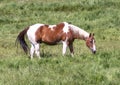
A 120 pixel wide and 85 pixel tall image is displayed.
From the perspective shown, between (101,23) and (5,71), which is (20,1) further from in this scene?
(5,71)

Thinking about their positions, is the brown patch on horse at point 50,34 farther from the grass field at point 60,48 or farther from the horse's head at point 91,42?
the horse's head at point 91,42

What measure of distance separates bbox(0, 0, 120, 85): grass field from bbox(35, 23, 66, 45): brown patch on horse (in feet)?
1.97

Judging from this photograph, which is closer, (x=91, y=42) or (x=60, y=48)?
(x=91, y=42)

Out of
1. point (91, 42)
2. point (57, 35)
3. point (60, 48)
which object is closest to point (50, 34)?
point (57, 35)

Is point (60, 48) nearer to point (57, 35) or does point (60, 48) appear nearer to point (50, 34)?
point (50, 34)

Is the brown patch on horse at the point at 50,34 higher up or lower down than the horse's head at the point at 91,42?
higher up

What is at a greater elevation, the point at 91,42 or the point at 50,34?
the point at 50,34

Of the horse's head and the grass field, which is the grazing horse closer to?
the horse's head

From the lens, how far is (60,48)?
59.6 ft

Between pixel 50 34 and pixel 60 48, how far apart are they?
3.77 m

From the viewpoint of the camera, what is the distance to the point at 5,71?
11.0 m

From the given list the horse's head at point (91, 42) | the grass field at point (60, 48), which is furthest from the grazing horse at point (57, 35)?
the grass field at point (60, 48)

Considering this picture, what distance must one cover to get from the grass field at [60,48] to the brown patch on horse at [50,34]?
0.60 metres

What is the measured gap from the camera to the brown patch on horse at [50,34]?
14328 mm
